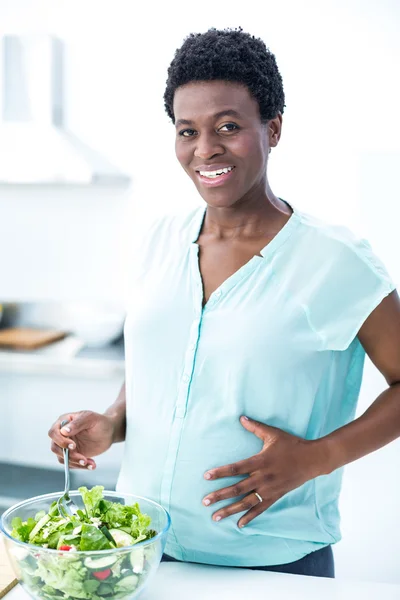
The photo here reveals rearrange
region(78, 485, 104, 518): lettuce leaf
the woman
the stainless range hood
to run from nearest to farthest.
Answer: region(78, 485, 104, 518): lettuce leaf < the woman < the stainless range hood

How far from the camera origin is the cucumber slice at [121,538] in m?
0.82

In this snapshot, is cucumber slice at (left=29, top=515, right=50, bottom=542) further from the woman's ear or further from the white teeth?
the woman's ear

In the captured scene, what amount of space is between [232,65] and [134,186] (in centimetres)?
168

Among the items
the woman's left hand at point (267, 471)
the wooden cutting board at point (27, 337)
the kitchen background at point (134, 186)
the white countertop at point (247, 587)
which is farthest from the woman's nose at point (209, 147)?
the wooden cutting board at point (27, 337)

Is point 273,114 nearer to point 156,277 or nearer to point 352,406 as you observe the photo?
point 156,277

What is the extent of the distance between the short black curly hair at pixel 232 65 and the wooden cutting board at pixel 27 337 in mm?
1932

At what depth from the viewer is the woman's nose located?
102 cm

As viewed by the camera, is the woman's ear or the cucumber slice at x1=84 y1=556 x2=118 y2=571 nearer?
the cucumber slice at x1=84 y1=556 x2=118 y2=571

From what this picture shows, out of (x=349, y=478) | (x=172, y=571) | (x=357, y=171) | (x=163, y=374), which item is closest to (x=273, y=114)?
(x=163, y=374)

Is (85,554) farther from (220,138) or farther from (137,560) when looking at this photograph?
(220,138)

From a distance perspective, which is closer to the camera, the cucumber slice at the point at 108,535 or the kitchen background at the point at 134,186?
the cucumber slice at the point at 108,535

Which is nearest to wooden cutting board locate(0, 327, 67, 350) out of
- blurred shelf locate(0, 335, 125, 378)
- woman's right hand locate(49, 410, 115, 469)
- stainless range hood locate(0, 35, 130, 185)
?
blurred shelf locate(0, 335, 125, 378)

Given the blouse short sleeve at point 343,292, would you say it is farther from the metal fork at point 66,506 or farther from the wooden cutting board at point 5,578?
the wooden cutting board at point 5,578

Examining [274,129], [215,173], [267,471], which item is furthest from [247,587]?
[274,129]
